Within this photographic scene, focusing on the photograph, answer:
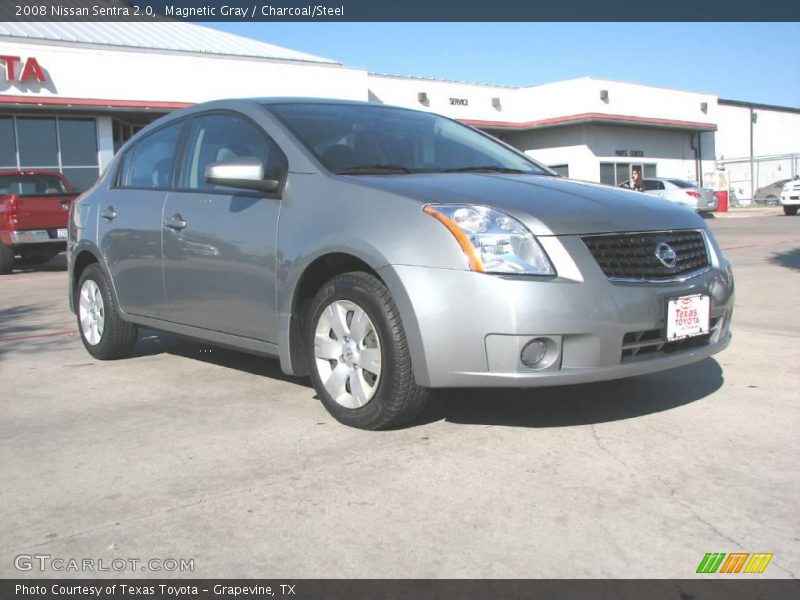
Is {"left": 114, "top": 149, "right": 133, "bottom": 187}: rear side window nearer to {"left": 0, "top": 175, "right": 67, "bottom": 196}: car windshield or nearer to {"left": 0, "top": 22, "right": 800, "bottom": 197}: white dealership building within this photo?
{"left": 0, "top": 175, "right": 67, "bottom": 196}: car windshield

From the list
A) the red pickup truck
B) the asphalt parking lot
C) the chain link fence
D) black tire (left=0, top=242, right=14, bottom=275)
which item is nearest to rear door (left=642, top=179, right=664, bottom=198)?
the chain link fence

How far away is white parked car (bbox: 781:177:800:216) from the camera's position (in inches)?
1025

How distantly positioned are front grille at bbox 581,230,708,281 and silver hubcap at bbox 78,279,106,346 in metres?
3.57

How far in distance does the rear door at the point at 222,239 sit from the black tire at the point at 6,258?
1030 centimetres

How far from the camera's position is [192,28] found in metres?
27.5

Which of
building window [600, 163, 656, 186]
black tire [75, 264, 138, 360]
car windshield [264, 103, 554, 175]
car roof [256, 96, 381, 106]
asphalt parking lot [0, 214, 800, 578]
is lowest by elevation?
asphalt parking lot [0, 214, 800, 578]

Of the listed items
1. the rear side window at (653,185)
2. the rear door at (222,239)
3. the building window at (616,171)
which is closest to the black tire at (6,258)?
the rear door at (222,239)

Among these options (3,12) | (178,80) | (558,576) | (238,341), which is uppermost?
(3,12)

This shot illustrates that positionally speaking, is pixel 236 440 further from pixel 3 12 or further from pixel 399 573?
pixel 3 12

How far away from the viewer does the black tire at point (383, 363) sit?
339 cm

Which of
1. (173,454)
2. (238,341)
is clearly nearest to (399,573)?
(173,454)

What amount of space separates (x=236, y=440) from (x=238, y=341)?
0.79 meters

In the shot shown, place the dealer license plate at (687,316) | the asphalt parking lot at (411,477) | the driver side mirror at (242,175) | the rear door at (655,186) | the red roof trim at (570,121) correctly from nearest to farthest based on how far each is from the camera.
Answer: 1. the asphalt parking lot at (411,477)
2. the dealer license plate at (687,316)
3. the driver side mirror at (242,175)
4. the rear door at (655,186)
5. the red roof trim at (570,121)

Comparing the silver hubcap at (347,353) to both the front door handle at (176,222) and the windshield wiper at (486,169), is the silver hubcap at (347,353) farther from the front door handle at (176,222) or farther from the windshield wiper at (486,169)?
the front door handle at (176,222)
